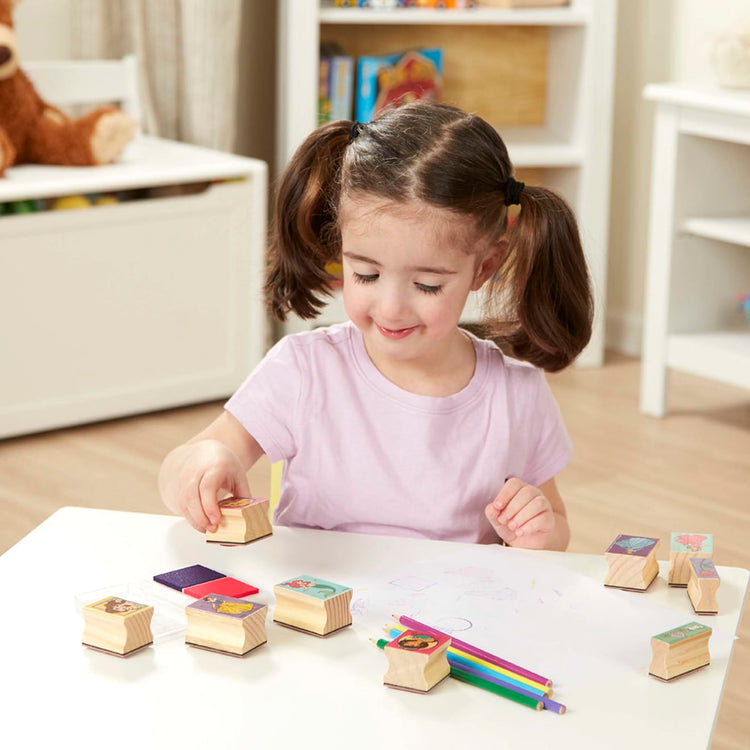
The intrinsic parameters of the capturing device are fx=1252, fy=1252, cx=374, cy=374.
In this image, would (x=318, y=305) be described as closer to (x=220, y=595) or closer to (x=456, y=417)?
(x=456, y=417)

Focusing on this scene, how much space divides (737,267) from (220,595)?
231 cm

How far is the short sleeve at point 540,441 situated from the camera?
1.25 meters

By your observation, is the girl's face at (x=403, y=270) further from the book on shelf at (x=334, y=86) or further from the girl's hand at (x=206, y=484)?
the book on shelf at (x=334, y=86)

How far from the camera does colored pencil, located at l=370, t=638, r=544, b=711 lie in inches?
29.5

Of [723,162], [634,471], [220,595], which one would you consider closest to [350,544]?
[220,595]

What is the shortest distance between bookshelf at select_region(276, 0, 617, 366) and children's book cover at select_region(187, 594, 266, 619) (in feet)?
6.97

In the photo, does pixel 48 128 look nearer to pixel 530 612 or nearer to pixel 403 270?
pixel 403 270

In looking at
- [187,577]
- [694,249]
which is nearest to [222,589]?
[187,577]

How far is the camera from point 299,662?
0.80 meters

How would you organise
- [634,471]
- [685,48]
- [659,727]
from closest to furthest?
[659,727] < [634,471] < [685,48]

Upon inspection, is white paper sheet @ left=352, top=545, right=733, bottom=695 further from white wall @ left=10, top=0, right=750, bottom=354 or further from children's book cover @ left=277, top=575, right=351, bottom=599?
white wall @ left=10, top=0, right=750, bottom=354

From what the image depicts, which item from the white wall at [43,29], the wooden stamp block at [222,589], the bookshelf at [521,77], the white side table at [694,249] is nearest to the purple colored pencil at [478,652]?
the wooden stamp block at [222,589]

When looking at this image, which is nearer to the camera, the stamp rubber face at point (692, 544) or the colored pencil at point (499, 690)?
the colored pencil at point (499, 690)

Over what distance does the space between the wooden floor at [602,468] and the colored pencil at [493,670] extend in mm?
1080
